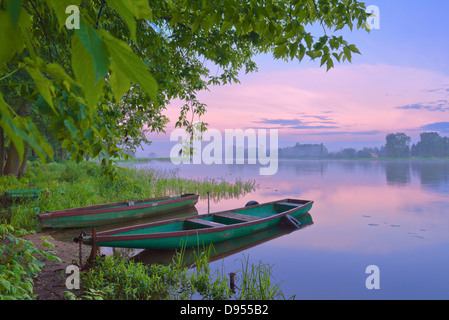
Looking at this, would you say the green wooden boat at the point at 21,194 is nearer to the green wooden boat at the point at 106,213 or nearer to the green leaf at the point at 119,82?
the green wooden boat at the point at 106,213

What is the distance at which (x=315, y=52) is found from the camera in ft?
11.7

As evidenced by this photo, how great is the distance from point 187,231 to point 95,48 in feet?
26.3

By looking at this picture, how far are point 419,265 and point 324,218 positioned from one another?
6.54 metres

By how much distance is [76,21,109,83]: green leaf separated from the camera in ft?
2.42

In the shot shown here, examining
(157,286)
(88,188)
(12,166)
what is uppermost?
(12,166)

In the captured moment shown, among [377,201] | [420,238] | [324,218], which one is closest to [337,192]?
[377,201]

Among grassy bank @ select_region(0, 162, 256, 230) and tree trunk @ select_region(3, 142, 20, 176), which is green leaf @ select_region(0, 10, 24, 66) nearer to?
grassy bank @ select_region(0, 162, 256, 230)

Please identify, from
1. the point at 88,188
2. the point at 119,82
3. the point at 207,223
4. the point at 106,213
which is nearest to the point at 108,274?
the point at 207,223

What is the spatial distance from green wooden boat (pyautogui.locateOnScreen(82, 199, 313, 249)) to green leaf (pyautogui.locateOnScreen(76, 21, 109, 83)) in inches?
250

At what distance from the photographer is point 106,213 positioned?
11.6m

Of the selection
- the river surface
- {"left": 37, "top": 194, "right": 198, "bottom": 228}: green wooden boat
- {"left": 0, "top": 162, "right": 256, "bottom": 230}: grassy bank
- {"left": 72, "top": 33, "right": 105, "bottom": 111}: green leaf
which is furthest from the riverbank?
the river surface

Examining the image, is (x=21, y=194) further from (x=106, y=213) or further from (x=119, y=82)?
(x=119, y=82)

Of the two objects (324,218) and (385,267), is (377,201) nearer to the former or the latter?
(324,218)
